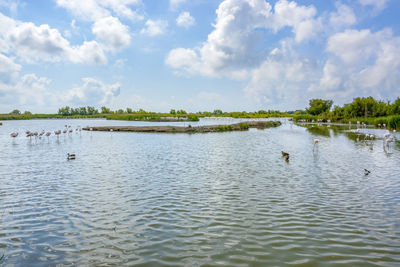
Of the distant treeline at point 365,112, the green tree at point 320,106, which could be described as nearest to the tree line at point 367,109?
the distant treeline at point 365,112

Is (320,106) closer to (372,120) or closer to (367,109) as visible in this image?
(367,109)

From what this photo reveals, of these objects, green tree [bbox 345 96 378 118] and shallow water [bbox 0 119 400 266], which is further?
green tree [bbox 345 96 378 118]

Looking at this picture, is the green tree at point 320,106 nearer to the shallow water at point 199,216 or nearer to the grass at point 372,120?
the grass at point 372,120

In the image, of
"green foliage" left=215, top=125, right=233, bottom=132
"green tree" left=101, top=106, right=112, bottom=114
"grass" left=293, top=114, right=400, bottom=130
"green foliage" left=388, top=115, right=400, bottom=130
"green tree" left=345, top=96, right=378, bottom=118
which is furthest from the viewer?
"green tree" left=101, top=106, right=112, bottom=114

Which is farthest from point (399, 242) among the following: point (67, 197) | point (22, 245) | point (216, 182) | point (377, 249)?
point (67, 197)

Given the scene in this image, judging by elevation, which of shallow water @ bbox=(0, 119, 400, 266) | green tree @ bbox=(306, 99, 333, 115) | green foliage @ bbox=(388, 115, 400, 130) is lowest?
shallow water @ bbox=(0, 119, 400, 266)

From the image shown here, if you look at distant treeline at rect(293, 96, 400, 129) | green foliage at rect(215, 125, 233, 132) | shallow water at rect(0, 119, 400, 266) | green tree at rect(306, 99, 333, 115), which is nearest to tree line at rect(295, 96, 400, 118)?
distant treeline at rect(293, 96, 400, 129)

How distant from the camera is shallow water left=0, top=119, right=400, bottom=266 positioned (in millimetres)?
5688

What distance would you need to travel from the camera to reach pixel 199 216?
25.9 ft

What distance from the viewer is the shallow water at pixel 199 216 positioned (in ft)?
18.7

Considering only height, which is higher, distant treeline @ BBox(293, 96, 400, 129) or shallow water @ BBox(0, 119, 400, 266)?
distant treeline @ BBox(293, 96, 400, 129)

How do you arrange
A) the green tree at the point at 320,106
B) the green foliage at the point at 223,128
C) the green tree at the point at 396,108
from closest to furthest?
the green foliage at the point at 223,128, the green tree at the point at 396,108, the green tree at the point at 320,106

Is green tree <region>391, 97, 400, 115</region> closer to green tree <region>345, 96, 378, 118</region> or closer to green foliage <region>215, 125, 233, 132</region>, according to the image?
green tree <region>345, 96, 378, 118</region>

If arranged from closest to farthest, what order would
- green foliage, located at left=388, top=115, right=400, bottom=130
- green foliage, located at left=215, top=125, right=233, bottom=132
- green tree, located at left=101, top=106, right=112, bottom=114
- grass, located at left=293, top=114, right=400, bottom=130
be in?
green foliage, located at left=388, top=115, right=400, bottom=130, grass, located at left=293, top=114, right=400, bottom=130, green foliage, located at left=215, top=125, right=233, bottom=132, green tree, located at left=101, top=106, right=112, bottom=114
